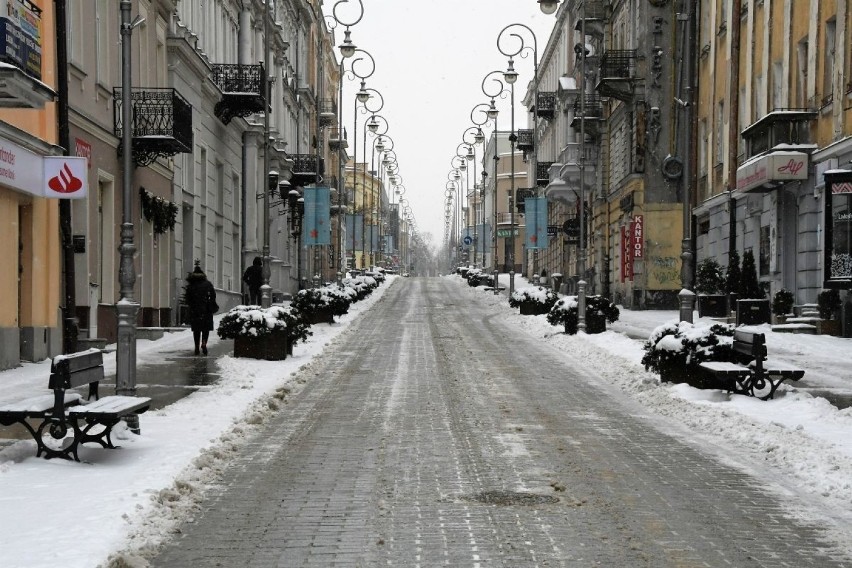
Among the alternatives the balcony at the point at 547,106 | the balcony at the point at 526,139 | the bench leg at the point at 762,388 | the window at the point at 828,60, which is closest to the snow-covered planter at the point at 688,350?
the bench leg at the point at 762,388

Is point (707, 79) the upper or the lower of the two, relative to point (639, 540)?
upper

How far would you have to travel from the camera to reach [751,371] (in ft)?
44.7

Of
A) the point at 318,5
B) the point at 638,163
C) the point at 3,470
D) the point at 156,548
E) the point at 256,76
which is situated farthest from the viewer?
the point at 318,5

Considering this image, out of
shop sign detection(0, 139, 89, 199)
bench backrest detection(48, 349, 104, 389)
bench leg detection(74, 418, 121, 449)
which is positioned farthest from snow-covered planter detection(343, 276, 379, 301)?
bench leg detection(74, 418, 121, 449)

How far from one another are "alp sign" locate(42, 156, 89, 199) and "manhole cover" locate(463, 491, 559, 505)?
38.3ft

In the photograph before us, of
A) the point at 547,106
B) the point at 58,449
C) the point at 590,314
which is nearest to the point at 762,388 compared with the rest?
the point at 58,449

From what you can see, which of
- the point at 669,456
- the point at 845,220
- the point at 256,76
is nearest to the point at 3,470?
the point at 669,456

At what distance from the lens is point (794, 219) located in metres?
27.5

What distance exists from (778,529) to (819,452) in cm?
282

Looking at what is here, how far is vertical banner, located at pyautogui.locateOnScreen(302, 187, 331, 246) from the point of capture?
39406 mm

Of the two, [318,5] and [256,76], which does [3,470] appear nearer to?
[256,76]

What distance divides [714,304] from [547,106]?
38478 mm

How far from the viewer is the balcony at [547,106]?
219 feet

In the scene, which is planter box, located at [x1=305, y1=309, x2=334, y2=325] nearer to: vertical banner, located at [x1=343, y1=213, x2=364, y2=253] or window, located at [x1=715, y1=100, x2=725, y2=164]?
window, located at [x1=715, y1=100, x2=725, y2=164]
